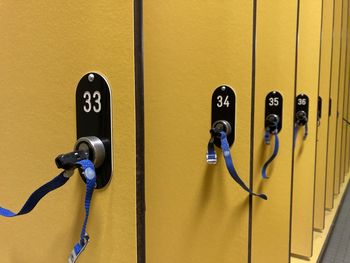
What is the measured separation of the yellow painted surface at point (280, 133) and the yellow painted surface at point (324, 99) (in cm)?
66

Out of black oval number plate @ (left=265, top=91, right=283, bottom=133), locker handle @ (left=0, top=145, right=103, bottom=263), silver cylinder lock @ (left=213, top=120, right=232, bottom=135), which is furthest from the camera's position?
black oval number plate @ (left=265, top=91, right=283, bottom=133)

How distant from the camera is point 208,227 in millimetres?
810

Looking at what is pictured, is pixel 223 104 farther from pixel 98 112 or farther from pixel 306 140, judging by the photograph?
pixel 306 140

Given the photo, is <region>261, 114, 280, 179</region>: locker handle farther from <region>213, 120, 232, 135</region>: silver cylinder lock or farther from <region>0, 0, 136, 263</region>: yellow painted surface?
<region>0, 0, 136, 263</region>: yellow painted surface

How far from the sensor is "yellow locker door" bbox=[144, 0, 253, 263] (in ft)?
2.00

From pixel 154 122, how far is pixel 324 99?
141 cm

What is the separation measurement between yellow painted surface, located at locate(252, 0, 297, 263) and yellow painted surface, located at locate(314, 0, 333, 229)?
26.0 inches

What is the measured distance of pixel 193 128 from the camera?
0.75 metres

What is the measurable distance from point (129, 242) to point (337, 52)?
207 centimetres

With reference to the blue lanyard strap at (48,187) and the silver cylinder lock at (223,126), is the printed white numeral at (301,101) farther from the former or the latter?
the blue lanyard strap at (48,187)

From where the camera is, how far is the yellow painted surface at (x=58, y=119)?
0.40 m

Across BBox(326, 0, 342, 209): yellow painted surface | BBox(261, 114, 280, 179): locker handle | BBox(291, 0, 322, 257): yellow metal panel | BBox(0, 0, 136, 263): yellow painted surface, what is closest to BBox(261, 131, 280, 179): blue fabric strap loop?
BBox(261, 114, 280, 179): locker handle

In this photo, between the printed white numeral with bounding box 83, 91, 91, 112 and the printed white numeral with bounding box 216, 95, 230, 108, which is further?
the printed white numeral with bounding box 216, 95, 230, 108

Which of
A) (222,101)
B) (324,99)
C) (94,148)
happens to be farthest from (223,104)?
(324,99)
